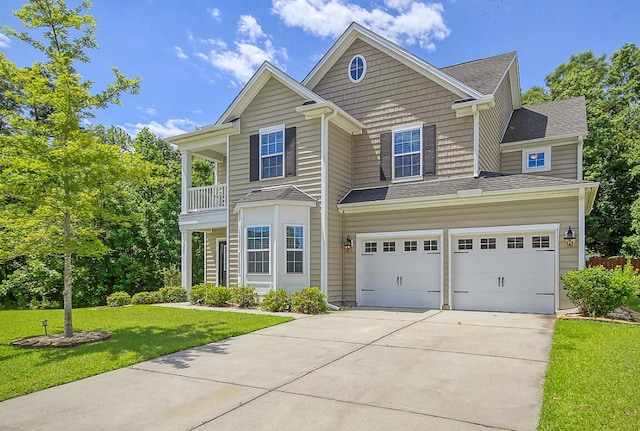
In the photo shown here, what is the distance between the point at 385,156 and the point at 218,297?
6.95 meters

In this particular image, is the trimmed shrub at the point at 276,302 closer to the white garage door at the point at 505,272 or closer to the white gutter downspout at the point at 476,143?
the white garage door at the point at 505,272

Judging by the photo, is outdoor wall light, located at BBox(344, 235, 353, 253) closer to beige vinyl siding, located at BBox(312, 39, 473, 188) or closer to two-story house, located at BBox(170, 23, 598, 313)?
two-story house, located at BBox(170, 23, 598, 313)

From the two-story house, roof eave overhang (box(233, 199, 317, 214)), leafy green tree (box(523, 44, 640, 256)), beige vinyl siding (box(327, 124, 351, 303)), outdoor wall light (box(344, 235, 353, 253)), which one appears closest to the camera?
the two-story house

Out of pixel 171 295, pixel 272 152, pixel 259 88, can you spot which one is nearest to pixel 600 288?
pixel 272 152

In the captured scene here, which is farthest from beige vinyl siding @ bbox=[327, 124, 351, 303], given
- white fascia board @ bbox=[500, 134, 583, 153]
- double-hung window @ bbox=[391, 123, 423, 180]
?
white fascia board @ bbox=[500, 134, 583, 153]

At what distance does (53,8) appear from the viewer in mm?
7969

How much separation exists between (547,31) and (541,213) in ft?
23.4

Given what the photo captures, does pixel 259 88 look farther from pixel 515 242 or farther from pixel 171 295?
pixel 515 242

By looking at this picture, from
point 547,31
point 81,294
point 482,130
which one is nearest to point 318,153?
point 482,130

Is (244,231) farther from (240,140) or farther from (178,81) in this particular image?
(178,81)

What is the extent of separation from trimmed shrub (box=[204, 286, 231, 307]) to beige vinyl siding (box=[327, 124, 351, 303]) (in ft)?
10.5

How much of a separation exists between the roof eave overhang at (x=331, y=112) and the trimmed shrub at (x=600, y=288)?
7540 millimetres

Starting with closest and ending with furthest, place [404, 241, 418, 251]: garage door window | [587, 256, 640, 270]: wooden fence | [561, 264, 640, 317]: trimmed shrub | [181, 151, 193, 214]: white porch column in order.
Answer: [561, 264, 640, 317]: trimmed shrub → [404, 241, 418, 251]: garage door window → [181, 151, 193, 214]: white porch column → [587, 256, 640, 270]: wooden fence

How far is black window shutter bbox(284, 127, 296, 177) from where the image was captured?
13328mm
